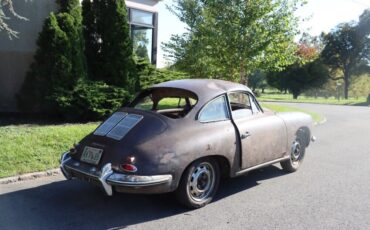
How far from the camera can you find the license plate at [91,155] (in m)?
5.03

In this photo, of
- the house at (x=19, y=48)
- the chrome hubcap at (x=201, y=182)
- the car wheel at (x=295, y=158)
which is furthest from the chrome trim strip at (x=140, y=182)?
the house at (x=19, y=48)

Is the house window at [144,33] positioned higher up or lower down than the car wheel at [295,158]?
higher up

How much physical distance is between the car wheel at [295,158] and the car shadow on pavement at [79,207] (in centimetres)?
114

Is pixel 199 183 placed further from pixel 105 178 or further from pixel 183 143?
pixel 105 178

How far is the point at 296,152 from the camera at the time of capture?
7.24m

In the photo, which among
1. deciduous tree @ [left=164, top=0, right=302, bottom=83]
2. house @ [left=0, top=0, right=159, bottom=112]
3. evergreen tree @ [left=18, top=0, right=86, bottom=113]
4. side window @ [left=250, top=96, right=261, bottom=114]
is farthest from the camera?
deciduous tree @ [left=164, top=0, right=302, bottom=83]

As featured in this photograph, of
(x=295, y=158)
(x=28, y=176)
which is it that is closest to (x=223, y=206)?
(x=295, y=158)

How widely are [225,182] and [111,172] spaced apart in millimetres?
2267

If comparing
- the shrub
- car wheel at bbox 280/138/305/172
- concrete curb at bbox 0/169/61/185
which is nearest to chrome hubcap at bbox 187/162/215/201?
car wheel at bbox 280/138/305/172

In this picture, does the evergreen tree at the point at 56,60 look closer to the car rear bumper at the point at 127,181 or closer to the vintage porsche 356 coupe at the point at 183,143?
the vintage porsche 356 coupe at the point at 183,143

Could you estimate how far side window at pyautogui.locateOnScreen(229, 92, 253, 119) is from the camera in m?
6.05

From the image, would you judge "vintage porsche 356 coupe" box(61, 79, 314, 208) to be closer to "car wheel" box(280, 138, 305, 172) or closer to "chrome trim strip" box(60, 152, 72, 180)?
"chrome trim strip" box(60, 152, 72, 180)

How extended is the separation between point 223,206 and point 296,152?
241 cm

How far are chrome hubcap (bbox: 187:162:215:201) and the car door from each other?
1.91 ft
